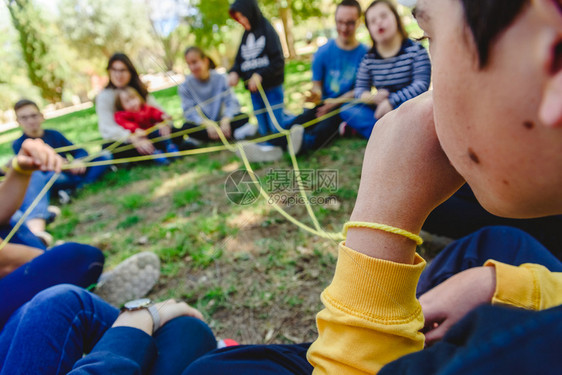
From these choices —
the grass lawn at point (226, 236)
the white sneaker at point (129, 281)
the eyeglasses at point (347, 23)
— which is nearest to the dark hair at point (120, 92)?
the grass lawn at point (226, 236)

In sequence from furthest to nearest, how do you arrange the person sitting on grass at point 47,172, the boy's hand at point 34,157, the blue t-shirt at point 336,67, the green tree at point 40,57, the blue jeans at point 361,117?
the green tree at point 40,57
the blue t-shirt at point 336,67
the blue jeans at point 361,117
the person sitting on grass at point 47,172
the boy's hand at point 34,157

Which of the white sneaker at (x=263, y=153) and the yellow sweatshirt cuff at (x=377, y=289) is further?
the white sneaker at (x=263, y=153)

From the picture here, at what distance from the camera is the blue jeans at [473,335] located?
21 cm

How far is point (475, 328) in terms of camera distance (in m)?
0.24

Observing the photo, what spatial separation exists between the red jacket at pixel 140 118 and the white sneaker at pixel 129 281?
2.12 metres

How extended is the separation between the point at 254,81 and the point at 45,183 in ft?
6.09

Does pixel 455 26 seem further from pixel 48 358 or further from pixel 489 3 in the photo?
pixel 48 358

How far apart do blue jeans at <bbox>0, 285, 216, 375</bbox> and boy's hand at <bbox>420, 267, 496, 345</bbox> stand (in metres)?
0.54

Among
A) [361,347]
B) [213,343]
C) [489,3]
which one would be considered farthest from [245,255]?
[489,3]

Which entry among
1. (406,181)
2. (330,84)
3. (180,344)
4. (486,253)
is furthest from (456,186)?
(330,84)

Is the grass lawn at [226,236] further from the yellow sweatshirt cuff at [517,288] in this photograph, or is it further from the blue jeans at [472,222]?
the yellow sweatshirt cuff at [517,288]

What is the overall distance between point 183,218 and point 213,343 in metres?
1.10

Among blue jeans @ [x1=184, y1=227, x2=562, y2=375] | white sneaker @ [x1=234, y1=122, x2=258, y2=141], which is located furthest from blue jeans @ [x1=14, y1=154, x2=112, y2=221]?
blue jeans @ [x1=184, y1=227, x2=562, y2=375]

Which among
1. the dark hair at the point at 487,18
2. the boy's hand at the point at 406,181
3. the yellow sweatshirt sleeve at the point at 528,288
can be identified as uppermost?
the dark hair at the point at 487,18
